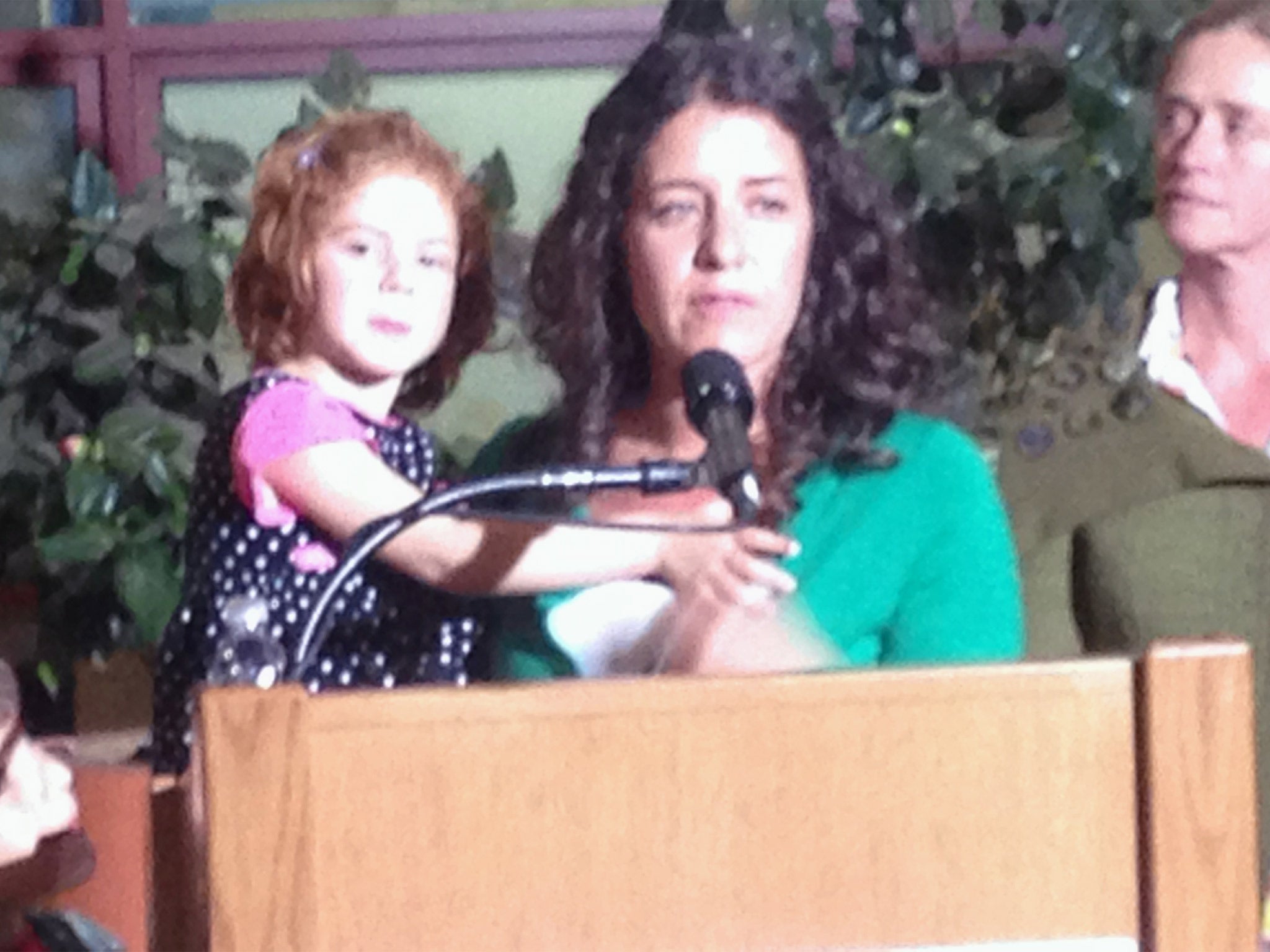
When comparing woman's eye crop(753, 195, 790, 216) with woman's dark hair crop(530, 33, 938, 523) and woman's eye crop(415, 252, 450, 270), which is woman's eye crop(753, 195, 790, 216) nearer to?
woman's dark hair crop(530, 33, 938, 523)

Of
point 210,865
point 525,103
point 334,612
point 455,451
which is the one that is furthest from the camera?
point 525,103

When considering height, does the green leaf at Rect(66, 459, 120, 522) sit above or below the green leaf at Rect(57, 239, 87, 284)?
below

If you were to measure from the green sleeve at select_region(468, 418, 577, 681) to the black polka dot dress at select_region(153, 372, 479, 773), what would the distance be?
0.01 m

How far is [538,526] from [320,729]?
0.33m

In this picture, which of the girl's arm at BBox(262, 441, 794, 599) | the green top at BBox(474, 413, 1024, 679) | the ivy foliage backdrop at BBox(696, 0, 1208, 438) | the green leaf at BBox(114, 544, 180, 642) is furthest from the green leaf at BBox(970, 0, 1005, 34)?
the green leaf at BBox(114, 544, 180, 642)

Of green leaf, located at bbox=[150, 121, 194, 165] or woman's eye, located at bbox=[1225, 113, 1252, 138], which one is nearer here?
woman's eye, located at bbox=[1225, 113, 1252, 138]

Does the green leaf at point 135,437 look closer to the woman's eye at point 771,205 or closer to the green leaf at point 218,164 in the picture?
the green leaf at point 218,164

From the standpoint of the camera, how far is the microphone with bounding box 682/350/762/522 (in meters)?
0.87

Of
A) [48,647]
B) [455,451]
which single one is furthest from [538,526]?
[48,647]

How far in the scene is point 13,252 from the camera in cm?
134

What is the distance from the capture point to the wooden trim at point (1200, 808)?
2.50 ft

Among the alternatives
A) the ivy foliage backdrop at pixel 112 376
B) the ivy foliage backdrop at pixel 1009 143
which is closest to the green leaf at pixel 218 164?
the ivy foliage backdrop at pixel 112 376

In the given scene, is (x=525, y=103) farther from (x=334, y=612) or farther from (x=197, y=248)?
(x=334, y=612)

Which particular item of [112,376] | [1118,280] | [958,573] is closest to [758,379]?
[958,573]
